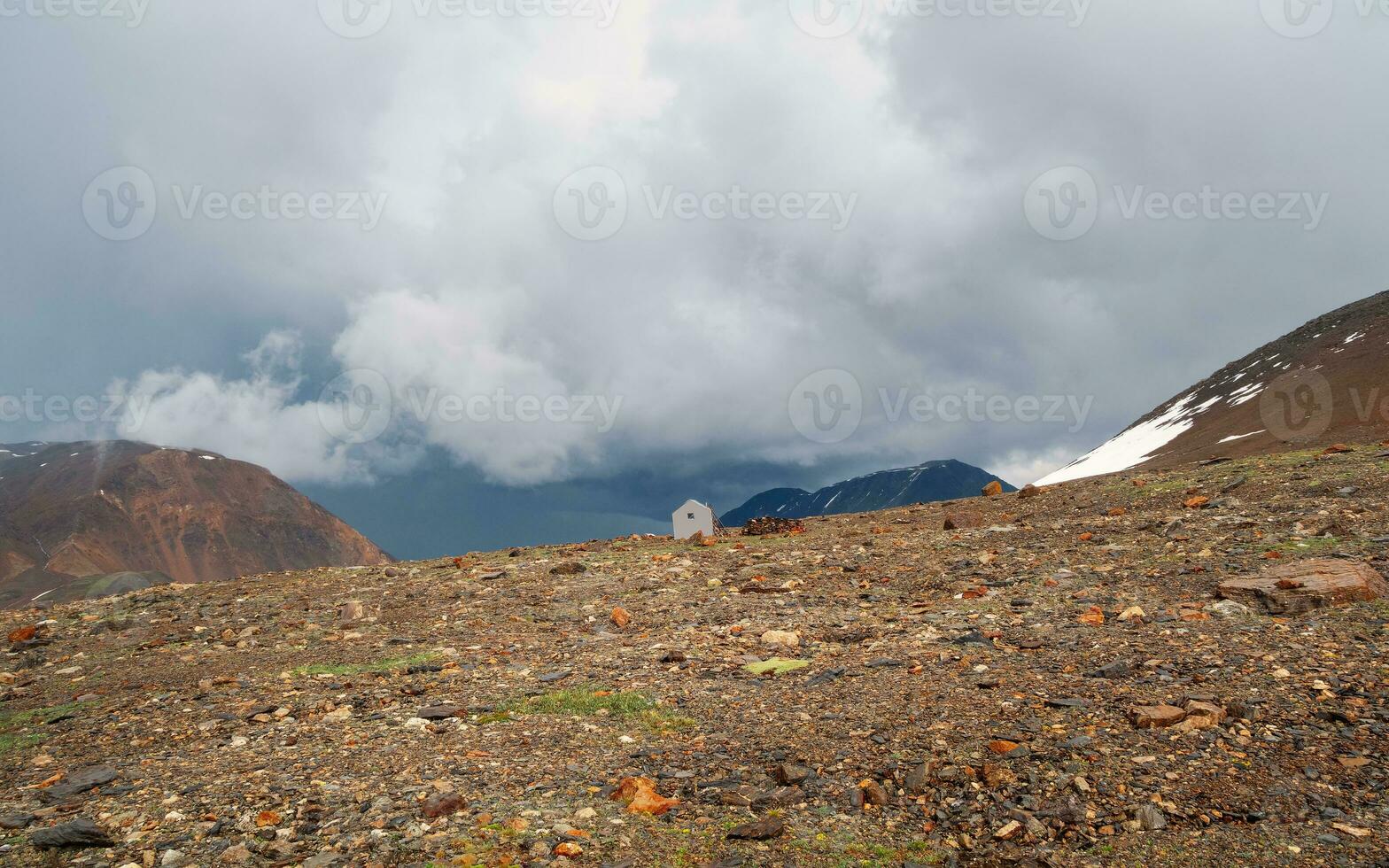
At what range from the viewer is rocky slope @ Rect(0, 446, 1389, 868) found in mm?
5805

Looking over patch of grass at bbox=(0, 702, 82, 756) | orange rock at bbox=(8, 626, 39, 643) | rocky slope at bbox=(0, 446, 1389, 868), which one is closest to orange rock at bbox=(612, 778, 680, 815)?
rocky slope at bbox=(0, 446, 1389, 868)

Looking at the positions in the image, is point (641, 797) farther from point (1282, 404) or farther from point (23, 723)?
point (1282, 404)

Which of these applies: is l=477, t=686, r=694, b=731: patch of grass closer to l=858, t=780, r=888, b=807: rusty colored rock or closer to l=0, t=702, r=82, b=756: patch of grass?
l=858, t=780, r=888, b=807: rusty colored rock

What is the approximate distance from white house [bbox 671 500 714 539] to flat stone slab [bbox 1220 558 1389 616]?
20.0 metres

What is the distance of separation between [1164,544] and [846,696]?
926 centimetres

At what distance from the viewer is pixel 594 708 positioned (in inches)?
358

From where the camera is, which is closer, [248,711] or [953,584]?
[248,711]

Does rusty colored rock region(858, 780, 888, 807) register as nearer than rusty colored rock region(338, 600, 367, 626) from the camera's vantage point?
Yes

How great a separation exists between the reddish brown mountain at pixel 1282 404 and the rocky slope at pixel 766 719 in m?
65.1

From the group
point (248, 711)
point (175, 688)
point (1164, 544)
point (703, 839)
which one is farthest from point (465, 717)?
point (1164, 544)

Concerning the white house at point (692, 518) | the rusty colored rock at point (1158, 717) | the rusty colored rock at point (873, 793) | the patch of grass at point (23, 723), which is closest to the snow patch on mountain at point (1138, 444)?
the white house at point (692, 518)

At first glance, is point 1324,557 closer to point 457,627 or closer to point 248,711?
point 457,627

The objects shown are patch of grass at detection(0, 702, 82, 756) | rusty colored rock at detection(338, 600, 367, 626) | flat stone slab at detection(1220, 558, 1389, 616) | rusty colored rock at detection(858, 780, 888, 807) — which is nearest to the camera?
rusty colored rock at detection(858, 780, 888, 807)

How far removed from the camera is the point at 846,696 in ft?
28.7
